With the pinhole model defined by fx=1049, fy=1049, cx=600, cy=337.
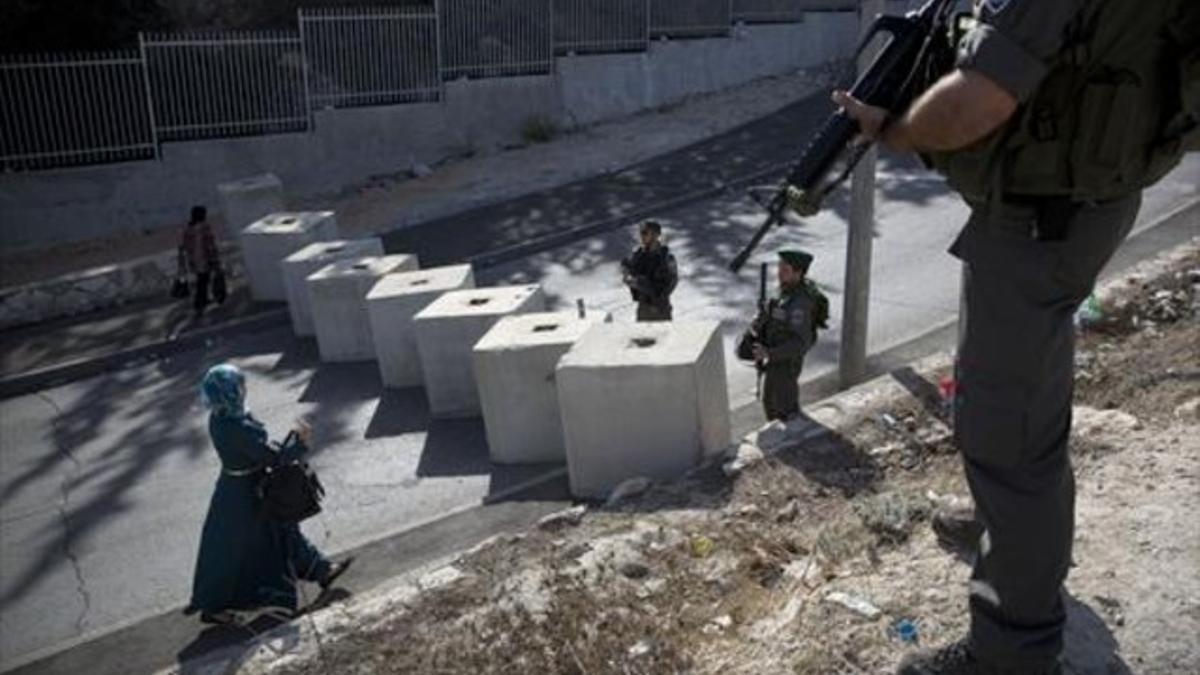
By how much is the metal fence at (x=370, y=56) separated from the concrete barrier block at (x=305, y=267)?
300 inches

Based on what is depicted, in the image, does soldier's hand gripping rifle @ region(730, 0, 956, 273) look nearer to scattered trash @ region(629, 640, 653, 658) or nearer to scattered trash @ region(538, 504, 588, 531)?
scattered trash @ region(629, 640, 653, 658)

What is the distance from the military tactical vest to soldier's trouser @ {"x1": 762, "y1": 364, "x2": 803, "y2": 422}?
159 inches

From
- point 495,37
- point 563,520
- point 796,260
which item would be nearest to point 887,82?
point 563,520

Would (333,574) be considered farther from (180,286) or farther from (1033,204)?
(180,286)

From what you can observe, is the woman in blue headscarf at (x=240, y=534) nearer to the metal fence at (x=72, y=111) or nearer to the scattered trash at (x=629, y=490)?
the scattered trash at (x=629, y=490)

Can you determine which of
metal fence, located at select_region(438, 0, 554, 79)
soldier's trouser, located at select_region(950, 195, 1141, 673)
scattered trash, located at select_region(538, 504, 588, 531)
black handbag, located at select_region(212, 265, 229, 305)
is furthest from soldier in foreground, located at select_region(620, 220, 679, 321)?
metal fence, located at select_region(438, 0, 554, 79)

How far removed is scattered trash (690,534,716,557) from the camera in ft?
14.6

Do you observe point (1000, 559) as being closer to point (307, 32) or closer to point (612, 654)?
point (612, 654)

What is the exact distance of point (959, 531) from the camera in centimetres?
366

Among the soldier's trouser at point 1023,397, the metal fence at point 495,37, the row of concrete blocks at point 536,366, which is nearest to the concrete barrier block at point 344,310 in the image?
the row of concrete blocks at point 536,366

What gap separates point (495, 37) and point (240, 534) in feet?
52.6

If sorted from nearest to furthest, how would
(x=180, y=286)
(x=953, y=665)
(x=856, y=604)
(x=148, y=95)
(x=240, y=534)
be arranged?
(x=953, y=665), (x=856, y=604), (x=240, y=534), (x=180, y=286), (x=148, y=95)

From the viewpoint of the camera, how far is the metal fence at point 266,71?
49.3ft

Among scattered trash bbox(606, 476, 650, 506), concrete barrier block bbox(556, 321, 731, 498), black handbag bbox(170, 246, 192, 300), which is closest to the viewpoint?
scattered trash bbox(606, 476, 650, 506)
